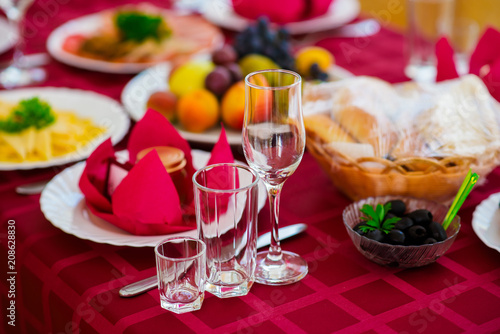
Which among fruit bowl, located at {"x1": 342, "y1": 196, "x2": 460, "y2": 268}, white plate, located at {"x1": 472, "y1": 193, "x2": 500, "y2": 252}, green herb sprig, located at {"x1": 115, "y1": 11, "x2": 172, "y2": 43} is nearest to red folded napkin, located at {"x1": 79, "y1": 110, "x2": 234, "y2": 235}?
fruit bowl, located at {"x1": 342, "y1": 196, "x2": 460, "y2": 268}

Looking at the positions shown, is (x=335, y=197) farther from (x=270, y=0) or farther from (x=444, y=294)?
(x=270, y=0)

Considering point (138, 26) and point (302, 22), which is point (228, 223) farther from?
point (302, 22)

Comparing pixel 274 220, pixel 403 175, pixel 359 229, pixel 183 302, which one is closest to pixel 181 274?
pixel 183 302

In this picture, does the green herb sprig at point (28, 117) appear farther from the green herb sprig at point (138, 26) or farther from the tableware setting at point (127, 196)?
the green herb sprig at point (138, 26)

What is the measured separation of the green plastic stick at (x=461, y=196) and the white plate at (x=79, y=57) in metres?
0.92

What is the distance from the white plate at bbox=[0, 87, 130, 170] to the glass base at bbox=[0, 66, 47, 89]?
96 mm

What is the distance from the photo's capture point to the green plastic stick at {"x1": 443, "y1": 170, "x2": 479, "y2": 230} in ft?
2.91

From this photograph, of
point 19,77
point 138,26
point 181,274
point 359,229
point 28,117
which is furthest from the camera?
point 138,26

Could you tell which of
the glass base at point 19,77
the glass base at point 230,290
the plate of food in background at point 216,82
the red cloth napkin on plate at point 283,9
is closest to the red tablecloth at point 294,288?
the glass base at point 230,290

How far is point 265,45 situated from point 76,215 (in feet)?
2.11

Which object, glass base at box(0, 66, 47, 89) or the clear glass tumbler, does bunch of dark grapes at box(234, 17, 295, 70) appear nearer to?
glass base at box(0, 66, 47, 89)

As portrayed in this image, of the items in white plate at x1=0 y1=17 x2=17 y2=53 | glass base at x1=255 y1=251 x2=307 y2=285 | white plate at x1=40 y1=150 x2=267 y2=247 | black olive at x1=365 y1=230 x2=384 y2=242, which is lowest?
glass base at x1=255 y1=251 x2=307 y2=285

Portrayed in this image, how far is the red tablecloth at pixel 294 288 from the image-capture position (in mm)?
776

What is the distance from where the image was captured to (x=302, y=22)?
1815mm
